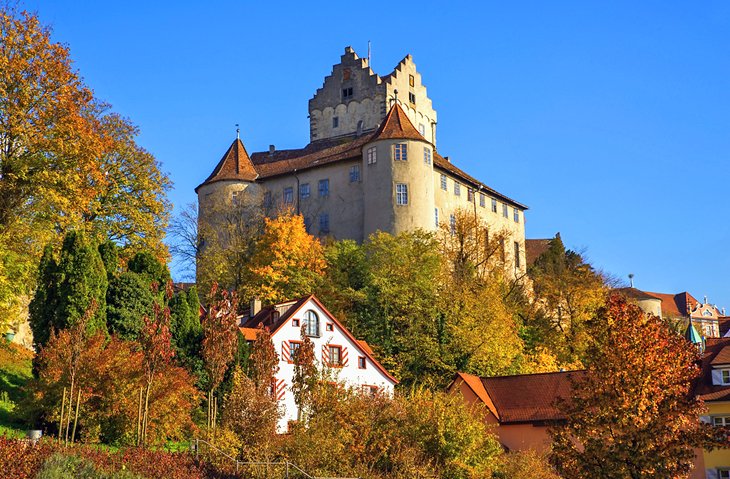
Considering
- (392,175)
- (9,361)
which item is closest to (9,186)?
(9,361)

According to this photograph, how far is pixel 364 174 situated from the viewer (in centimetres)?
7156

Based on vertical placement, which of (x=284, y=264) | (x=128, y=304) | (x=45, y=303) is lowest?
(x=45, y=303)

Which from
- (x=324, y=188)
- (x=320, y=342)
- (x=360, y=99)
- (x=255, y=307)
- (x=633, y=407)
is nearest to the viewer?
(x=633, y=407)

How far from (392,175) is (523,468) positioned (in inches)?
1401

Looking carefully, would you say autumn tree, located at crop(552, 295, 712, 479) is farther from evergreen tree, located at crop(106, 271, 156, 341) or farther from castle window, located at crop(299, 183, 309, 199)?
castle window, located at crop(299, 183, 309, 199)

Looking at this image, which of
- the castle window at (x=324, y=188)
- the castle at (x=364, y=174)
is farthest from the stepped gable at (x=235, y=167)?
the castle window at (x=324, y=188)

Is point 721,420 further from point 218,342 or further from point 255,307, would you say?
point 218,342

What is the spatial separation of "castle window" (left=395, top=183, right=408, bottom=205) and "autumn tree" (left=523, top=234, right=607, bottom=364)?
11986 millimetres

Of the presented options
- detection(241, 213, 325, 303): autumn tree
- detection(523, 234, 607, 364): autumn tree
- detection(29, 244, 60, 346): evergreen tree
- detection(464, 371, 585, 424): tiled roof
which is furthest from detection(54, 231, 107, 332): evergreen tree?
detection(523, 234, 607, 364): autumn tree

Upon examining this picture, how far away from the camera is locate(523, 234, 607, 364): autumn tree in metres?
64.0

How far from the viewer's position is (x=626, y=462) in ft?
90.0

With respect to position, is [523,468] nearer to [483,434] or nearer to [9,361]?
[483,434]

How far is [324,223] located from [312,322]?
2646cm

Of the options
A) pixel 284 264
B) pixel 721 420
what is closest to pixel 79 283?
pixel 284 264
